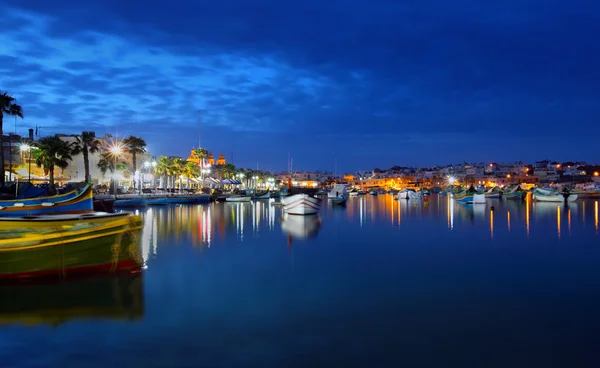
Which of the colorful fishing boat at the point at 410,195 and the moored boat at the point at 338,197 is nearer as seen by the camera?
the moored boat at the point at 338,197

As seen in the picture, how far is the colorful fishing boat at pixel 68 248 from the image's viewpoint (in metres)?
12.8

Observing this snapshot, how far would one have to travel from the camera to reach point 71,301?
1144cm

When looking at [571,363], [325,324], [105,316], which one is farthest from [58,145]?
[571,363]

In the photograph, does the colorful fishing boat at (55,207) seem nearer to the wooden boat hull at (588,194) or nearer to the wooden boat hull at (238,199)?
Result: the wooden boat hull at (238,199)

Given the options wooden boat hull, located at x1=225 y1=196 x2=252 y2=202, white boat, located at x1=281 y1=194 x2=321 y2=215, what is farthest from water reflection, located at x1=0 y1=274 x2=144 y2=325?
wooden boat hull, located at x1=225 y1=196 x2=252 y2=202

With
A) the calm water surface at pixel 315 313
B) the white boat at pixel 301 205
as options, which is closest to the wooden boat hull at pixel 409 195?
the white boat at pixel 301 205

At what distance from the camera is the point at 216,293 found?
516 inches

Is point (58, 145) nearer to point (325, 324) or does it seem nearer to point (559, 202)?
point (325, 324)

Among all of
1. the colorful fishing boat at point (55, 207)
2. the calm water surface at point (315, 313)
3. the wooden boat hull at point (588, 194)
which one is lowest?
the wooden boat hull at point (588, 194)

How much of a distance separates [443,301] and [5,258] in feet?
40.5

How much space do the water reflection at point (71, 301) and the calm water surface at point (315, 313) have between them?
4cm

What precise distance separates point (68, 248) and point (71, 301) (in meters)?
2.56

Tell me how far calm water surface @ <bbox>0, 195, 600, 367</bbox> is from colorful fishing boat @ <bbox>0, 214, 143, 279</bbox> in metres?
0.90

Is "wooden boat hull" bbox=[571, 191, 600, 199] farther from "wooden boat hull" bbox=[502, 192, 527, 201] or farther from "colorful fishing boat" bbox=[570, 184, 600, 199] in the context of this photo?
"wooden boat hull" bbox=[502, 192, 527, 201]
